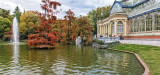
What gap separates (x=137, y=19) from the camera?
31641 mm

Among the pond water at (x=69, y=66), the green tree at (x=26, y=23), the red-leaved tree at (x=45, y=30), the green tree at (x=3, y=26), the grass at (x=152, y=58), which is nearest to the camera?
the pond water at (x=69, y=66)

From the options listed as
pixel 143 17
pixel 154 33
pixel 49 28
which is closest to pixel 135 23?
pixel 143 17

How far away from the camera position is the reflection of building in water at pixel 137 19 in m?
25.3

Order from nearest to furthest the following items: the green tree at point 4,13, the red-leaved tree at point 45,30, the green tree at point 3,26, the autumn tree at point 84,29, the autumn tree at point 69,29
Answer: the red-leaved tree at point 45,30, the autumn tree at point 84,29, the autumn tree at point 69,29, the green tree at point 3,26, the green tree at point 4,13

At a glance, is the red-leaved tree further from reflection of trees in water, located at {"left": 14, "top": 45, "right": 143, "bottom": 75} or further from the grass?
the grass

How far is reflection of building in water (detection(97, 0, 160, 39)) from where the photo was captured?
83.1ft

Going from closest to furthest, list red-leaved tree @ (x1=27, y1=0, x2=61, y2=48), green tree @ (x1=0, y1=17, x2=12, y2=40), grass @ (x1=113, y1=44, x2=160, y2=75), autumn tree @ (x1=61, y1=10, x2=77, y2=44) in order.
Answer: grass @ (x1=113, y1=44, x2=160, y2=75) → red-leaved tree @ (x1=27, y1=0, x2=61, y2=48) → autumn tree @ (x1=61, y1=10, x2=77, y2=44) → green tree @ (x1=0, y1=17, x2=12, y2=40)

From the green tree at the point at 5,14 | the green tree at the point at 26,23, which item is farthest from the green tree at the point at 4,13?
the green tree at the point at 26,23

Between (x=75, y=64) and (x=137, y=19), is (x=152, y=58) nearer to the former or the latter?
(x=75, y=64)

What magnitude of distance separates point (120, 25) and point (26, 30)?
38707mm

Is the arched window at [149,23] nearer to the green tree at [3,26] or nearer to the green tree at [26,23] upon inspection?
the green tree at [26,23]

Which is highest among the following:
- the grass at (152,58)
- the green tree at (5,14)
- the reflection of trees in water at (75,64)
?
the green tree at (5,14)

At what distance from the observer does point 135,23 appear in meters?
32.7

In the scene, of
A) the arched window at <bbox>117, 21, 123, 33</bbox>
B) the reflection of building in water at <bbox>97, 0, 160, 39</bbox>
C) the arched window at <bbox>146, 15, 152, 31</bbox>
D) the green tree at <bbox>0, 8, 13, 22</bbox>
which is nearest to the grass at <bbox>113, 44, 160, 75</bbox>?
the reflection of building in water at <bbox>97, 0, 160, 39</bbox>
